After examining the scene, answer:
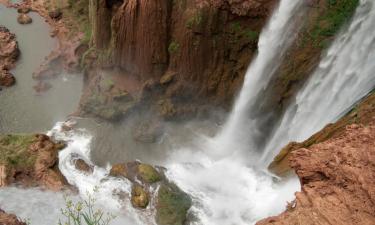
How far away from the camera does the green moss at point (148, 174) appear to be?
15784mm

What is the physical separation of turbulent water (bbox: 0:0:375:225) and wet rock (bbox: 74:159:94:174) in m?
0.22

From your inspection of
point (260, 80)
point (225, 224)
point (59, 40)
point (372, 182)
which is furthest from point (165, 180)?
point (59, 40)

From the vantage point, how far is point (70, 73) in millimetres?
22812

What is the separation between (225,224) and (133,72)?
848 centimetres

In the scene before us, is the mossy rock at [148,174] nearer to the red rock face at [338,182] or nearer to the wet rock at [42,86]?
the red rock face at [338,182]

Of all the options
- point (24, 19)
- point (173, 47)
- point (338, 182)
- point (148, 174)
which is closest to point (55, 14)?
point (24, 19)

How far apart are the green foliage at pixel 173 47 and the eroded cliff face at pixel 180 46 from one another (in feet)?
0.14

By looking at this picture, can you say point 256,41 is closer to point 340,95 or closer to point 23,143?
point 340,95

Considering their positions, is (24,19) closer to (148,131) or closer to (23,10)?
(23,10)

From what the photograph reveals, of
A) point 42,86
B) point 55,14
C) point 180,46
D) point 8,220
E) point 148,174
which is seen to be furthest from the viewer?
point 55,14

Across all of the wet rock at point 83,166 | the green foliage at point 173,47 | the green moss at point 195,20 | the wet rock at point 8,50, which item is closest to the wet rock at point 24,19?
the wet rock at point 8,50

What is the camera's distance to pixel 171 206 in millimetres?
14828

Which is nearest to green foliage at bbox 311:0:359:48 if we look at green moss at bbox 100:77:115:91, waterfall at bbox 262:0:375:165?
waterfall at bbox 262:0:375:165

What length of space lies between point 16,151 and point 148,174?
5496mm
